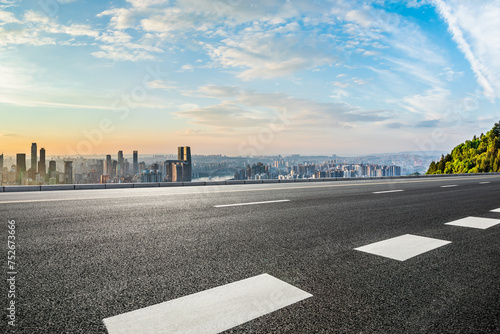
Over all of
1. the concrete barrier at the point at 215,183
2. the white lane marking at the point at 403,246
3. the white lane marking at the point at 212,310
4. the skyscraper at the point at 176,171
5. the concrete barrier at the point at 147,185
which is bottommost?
the white lane marking at the point at 403,246

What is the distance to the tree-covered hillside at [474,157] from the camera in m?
97.2

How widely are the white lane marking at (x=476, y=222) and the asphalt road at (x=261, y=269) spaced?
10.5 inches

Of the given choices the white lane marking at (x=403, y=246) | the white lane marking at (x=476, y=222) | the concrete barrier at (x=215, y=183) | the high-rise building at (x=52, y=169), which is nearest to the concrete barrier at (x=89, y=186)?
the high-rise building at (x=52, y=169)

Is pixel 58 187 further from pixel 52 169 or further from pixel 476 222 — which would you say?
pixel 476 222

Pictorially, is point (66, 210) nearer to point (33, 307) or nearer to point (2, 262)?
point (2, 262)

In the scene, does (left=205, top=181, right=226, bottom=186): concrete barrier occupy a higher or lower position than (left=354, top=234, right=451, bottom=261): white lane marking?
higher

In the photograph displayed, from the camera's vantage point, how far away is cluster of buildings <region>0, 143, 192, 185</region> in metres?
12.6

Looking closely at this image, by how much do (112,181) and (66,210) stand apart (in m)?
8.38

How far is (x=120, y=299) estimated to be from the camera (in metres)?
2.08

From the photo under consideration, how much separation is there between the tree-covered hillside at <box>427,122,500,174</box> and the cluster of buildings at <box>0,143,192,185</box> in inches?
3979

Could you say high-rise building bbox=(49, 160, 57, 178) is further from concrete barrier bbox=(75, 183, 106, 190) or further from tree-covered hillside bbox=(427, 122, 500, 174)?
tree-covered hillside bbox=(427, 122, 500, 174)

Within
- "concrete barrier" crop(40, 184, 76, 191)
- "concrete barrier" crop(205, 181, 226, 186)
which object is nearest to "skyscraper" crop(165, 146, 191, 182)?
"concrete barrier" crop(205, 181, 226, 186)

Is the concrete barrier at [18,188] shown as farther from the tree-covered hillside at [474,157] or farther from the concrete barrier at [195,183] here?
the tree-covered hillside at [474,157]

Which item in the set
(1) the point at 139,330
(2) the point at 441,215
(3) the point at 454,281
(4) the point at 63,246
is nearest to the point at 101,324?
(1) the point at 139,330
